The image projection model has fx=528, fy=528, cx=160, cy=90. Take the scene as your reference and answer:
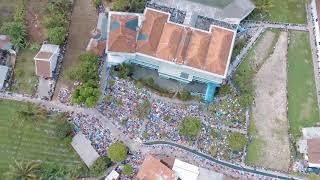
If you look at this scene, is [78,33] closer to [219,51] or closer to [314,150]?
[219,51]

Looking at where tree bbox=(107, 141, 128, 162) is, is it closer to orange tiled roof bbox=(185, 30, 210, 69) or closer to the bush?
the bush

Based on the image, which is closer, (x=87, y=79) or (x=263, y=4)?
(x=87, y=79)

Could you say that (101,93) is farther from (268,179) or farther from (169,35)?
(268,179)

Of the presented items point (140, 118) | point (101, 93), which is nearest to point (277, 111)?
point (140, 118)

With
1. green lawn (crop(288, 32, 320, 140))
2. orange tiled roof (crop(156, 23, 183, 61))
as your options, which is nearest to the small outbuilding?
orange tiled roof (crop(156, 23, 183, 61))

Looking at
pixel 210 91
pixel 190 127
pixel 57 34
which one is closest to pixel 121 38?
pixel 57 34
